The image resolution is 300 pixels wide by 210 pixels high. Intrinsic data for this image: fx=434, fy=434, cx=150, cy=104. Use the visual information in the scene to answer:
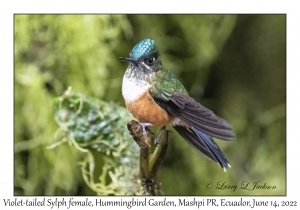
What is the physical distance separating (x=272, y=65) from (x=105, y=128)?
0.96m

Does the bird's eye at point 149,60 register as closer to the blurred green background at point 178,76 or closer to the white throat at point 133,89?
the white throat at point 133,89

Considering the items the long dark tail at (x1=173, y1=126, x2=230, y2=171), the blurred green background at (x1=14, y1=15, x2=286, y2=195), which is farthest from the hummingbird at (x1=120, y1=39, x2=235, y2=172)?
the blurred green background at (x1=14, y1=15, x2=286, y2=195)

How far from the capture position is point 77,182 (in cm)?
179

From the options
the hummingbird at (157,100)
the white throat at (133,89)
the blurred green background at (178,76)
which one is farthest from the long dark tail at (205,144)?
the blurred green background at (178,76)

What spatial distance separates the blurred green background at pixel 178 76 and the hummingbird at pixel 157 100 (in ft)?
2.13

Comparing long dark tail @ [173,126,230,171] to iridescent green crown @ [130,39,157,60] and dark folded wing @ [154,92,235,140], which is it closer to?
dark folded wing @ [154,92,235,140]

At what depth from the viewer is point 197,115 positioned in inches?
38.1

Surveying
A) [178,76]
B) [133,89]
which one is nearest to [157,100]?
[133,89]

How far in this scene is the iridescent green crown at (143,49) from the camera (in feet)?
3.28

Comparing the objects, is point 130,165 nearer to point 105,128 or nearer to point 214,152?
point 105,128

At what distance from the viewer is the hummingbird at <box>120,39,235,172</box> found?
100 cm

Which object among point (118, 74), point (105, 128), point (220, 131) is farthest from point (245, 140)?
point (220, 131)
